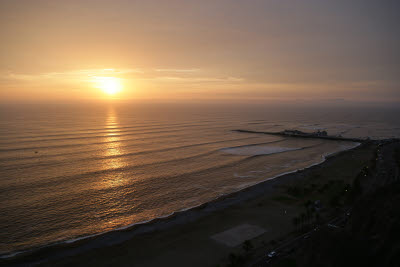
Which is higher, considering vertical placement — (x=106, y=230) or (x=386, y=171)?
(x=386, y=171)

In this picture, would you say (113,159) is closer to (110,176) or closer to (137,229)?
(110,176)

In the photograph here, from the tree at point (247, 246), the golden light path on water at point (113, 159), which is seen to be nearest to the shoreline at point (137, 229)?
the tree at point (247, 246)

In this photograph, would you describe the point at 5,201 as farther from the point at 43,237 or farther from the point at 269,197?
the point at 269,197

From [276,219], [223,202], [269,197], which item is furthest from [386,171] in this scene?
[223,202]

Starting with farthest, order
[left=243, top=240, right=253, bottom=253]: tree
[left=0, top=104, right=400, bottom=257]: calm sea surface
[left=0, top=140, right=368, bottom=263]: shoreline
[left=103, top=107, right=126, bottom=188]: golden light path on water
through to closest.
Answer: [left=103, top=107, right=126, bottom=188]: golden light path on water → [left=0, top=104, right=400, bottom=257]: calm sea surface → [left=0, top=140, right=368, bottom=263]: shoreline → [left=243, top=240, right=253, bottom=253]: tree

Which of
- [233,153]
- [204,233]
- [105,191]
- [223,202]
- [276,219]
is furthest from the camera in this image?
[233,153]

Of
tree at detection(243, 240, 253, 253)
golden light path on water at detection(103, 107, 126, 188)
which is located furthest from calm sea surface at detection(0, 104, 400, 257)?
tree at detection(243, 240, 253, 253)

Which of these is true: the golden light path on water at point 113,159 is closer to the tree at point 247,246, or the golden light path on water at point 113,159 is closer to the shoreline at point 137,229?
the shoreline at point 137,229

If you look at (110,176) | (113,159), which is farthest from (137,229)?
(113,159)

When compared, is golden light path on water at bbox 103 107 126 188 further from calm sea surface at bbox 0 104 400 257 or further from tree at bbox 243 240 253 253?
tree at bbox 243 240 253 253
